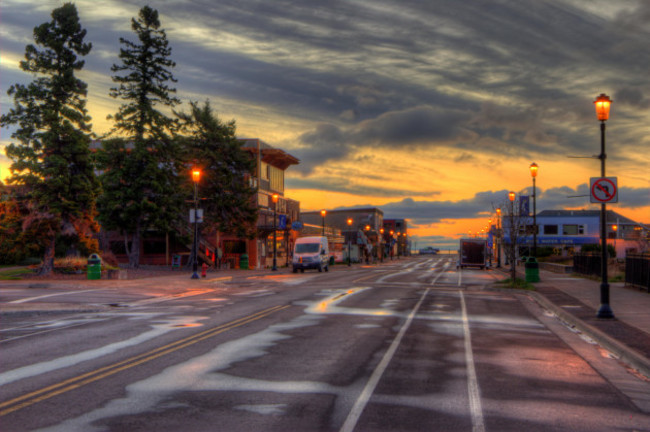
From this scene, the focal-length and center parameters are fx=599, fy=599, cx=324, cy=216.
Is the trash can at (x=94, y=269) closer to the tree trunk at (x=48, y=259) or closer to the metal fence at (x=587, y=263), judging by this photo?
the tree trunk at (x=48, y=259)

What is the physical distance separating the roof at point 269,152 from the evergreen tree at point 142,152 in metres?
15.3

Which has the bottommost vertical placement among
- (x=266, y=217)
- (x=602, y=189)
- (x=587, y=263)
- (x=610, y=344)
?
(x=610, y=344)

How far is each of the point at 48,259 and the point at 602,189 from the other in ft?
92.4

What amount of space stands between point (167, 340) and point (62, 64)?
2629 cm

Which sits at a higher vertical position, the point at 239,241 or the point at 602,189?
the point at 602,189

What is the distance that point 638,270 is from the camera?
25703 millimetres

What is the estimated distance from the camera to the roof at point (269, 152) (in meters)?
63.2

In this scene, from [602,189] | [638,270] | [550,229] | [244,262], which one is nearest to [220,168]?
[244,262]

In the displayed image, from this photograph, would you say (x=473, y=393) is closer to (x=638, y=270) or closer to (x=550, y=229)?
(x=638, y=270)

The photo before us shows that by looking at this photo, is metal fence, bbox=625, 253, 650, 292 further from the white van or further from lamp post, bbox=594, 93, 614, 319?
the white van

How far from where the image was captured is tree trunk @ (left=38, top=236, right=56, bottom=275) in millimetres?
32875

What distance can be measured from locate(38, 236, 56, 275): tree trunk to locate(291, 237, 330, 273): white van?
19.3 m

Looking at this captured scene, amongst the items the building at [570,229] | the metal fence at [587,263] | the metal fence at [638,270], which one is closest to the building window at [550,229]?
the building at [570,229]

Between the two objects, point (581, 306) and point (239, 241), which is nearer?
point (581, 306)
